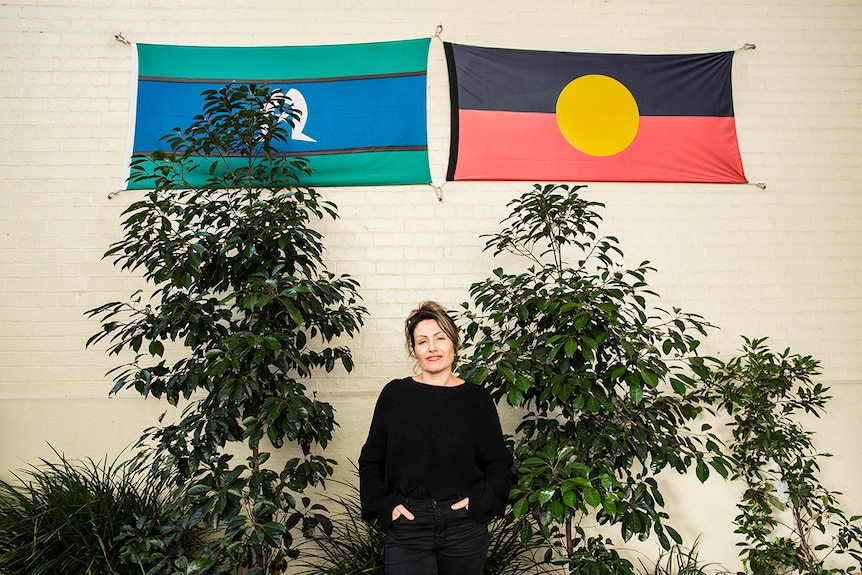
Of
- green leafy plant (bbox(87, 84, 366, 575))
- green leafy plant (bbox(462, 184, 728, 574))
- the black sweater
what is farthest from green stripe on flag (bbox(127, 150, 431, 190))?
the black sweater

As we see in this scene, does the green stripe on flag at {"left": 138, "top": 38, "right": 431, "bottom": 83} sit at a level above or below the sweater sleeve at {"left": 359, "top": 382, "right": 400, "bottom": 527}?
above

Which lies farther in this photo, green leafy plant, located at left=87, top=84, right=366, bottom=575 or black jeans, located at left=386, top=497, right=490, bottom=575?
green leafy plant, located at left=87, top=84, right=366, bottom=575

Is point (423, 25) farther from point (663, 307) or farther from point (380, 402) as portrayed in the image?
point (380, 402)

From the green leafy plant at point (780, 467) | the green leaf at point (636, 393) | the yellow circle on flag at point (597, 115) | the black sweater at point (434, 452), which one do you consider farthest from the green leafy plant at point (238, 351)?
the green leafy plant at point (780, 467)

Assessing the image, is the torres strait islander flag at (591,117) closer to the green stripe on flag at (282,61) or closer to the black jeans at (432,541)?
the green stripe on flag at (282,61)

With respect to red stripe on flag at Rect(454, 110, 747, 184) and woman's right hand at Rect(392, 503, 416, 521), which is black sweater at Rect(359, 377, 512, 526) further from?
red stripe on flag at Rect(454, 110, 747, 184)

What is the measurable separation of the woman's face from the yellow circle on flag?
5.79 ft

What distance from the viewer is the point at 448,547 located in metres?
1.94

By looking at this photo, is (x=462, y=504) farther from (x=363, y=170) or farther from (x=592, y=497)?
(x=363, y=170)

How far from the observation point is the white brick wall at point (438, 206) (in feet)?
10.1

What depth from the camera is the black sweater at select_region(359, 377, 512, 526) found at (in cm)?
193

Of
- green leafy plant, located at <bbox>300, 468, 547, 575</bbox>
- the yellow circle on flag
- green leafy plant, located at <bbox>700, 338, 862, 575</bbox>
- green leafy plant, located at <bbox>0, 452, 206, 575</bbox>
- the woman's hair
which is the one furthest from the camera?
the yellow circle on flag

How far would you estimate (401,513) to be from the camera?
1918 mm

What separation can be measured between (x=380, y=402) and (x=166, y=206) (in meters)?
1.25
